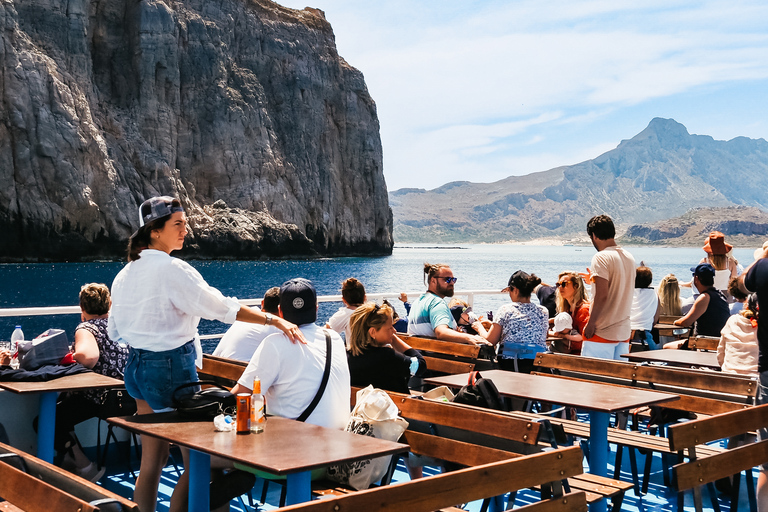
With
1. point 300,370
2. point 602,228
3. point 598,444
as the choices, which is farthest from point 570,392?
point 602,228

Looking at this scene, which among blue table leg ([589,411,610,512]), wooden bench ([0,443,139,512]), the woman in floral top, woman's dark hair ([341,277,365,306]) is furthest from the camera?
woman's dark hair ([341,277,365,306])

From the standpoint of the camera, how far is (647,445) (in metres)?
4.15

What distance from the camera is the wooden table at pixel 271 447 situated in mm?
2574

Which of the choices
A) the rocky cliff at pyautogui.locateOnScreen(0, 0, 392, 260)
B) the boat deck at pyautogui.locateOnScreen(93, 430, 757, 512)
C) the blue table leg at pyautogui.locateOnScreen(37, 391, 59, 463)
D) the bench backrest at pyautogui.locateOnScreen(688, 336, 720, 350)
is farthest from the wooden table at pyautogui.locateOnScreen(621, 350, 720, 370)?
the rocky cliff at pyautogui.locateOnScreen(0, 0, 392, 260)

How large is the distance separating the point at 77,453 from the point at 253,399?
2.20 meters

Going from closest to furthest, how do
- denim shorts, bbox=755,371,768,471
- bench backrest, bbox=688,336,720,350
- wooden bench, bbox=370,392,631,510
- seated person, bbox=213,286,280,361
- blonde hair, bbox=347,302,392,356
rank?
wooden bench, bbox=370,392,631,510, denim shorts, bbox=755,371,768,471, blonde hair, bbox=347,302,392,356, seated person, bbox=213,286,280,361, bench backrest, bbox=688,336,720,350

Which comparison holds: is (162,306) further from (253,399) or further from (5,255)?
(5,255)

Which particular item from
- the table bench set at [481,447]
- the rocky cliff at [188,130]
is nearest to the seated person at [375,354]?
the table bench set at [481,447]

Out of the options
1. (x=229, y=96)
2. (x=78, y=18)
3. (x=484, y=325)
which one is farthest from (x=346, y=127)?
(x=484, y=325)

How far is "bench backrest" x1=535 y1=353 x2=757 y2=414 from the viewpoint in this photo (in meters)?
4.38

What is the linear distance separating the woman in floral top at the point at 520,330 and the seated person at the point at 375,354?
179cm

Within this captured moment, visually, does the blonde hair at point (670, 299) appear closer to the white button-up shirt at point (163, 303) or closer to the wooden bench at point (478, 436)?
the wooden bench at point (478, 436)

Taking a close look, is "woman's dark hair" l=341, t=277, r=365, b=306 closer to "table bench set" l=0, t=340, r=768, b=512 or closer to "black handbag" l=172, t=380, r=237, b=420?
"table bench set" l=0, t=340, r=768, b=512

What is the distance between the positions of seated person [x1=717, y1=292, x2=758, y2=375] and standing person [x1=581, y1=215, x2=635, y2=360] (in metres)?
1.06
